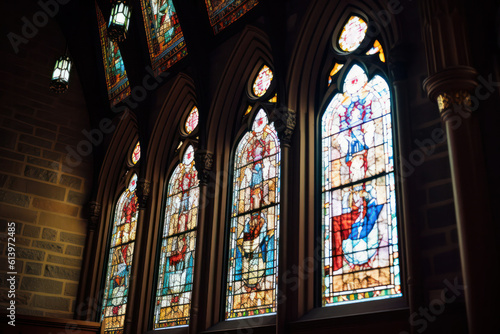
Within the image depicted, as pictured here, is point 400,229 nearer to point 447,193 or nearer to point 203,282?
point 447,193

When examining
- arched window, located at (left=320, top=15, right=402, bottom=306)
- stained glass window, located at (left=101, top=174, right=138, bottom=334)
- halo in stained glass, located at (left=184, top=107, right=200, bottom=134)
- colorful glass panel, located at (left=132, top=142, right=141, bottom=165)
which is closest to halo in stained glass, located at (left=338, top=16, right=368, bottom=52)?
arched window, located at (left=320, top=15, right=402, bottom=306)

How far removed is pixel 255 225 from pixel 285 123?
4.40ft

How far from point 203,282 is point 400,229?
2.88m

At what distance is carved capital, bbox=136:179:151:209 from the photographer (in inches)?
352

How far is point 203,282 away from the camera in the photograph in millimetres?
7172

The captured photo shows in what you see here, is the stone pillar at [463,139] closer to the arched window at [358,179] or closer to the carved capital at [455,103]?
the carved capital at [455,103]

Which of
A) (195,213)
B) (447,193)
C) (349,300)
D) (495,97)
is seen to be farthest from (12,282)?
(495,97)

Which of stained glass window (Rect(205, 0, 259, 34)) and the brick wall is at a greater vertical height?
stained glass window (Rect(205, 0, 259, 34))

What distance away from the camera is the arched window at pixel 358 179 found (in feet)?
18.0

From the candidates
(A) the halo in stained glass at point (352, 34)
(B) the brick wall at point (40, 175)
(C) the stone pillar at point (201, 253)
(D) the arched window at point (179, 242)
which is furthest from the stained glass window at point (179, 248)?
(A) the halo in stained glass at point (352, 34)
